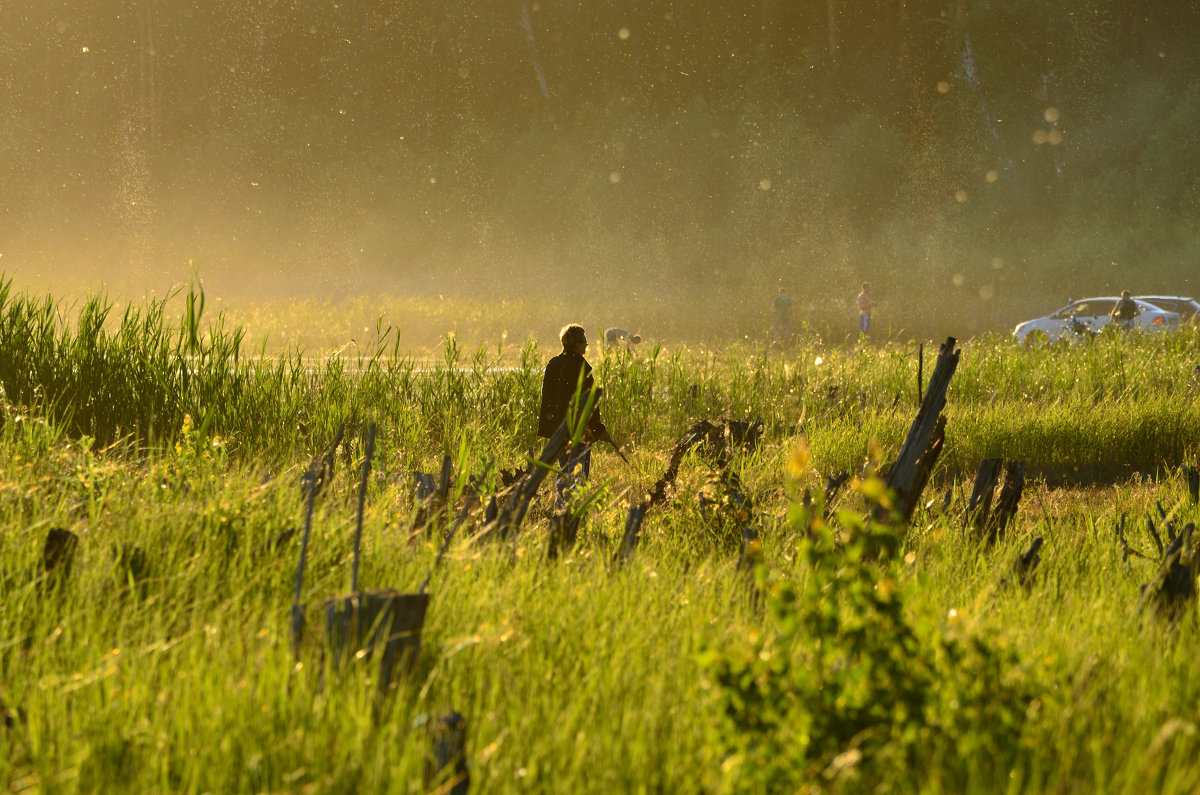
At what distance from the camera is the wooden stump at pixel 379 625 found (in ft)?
8.68

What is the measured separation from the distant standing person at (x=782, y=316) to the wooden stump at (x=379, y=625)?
2222 cm

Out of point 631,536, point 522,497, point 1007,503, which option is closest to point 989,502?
point 1007,503

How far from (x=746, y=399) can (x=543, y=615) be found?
7071 mm

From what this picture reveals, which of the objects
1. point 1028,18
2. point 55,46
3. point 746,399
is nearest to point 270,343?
point 746,399

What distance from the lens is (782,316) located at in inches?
990

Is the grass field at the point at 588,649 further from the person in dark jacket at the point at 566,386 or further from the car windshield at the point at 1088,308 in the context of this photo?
the car windshield at the point at 1088,308

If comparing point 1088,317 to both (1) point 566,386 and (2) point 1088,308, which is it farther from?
(1) point 566,386

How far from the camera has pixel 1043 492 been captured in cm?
749

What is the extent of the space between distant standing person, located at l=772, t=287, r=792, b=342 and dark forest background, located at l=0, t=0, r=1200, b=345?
8095mm

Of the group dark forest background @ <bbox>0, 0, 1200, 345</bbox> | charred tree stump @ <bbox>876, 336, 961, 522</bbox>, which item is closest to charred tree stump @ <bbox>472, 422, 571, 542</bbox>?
charred tree stump @ <bbox>876, 336, 961, 522</bbox>

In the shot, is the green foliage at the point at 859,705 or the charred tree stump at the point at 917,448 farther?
the charred tree stump at the point at 917,448

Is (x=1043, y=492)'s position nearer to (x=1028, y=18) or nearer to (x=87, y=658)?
(x=87, y=658)

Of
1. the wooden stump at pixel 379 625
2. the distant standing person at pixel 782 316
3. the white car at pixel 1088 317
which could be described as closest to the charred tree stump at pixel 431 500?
the wooden stump at pixel 379 625

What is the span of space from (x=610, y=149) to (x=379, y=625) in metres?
51.5
